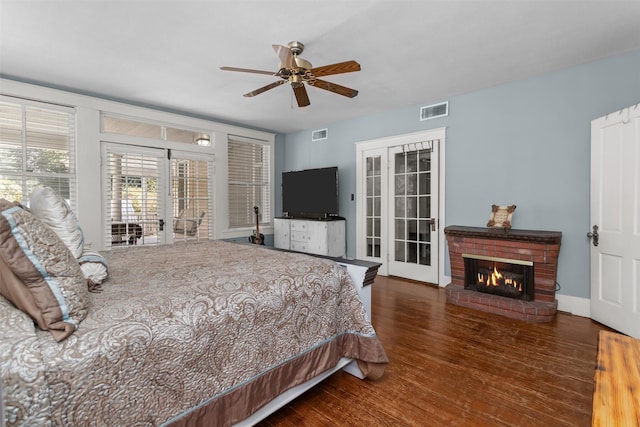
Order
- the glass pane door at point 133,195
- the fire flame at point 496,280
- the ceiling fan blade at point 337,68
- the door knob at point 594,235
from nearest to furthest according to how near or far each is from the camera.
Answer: the ceiling fan blade at point 337,68
the door knob at point 594,235
the fire flame at point 496,280
the glass pane door at point 133,195

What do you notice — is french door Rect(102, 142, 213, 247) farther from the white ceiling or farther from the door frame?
the door frame

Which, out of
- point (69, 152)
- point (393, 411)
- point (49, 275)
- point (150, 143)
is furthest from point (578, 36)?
point (69, 152)

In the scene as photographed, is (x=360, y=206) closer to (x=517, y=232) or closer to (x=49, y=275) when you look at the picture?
(x=517, y=232)

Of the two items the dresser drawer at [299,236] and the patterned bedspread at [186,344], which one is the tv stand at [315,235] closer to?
the dresser drawer at [299,236]

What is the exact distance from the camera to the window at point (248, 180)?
5996mm

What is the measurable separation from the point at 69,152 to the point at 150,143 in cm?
102

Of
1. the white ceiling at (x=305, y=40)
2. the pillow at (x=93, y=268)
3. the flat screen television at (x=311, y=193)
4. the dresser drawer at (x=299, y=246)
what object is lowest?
the dresser drawer at (x=299, y=246)

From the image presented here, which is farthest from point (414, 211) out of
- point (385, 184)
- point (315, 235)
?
point (315, 235)

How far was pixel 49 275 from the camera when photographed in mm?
1175

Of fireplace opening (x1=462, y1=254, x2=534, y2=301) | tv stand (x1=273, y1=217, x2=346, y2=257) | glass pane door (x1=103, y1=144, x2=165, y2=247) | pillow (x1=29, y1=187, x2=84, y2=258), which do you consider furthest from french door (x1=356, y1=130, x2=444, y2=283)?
pillow (x1=29, y1=187, x2=84, y2=258)

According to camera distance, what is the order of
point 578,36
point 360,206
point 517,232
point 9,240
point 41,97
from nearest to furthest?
1. point 9,240
2. point 578,36
3. point 517,232
4. point 41,97
5. point 360,206

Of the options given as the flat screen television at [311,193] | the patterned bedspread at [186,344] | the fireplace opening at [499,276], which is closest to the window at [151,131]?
the flat screen television at [311,193]

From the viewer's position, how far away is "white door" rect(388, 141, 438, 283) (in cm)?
470

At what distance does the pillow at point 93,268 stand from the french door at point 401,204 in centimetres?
414
